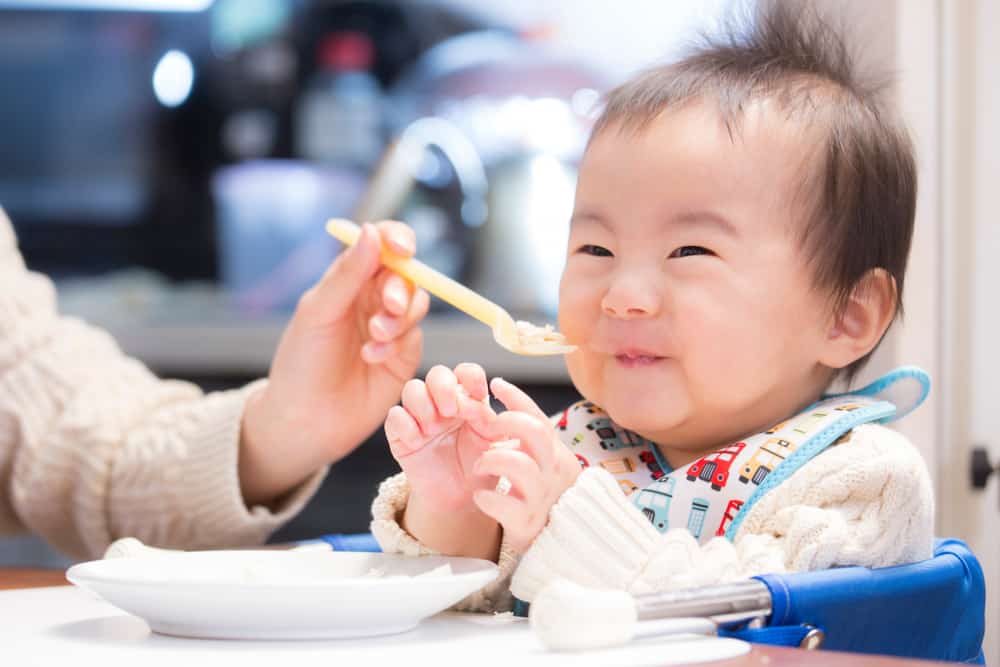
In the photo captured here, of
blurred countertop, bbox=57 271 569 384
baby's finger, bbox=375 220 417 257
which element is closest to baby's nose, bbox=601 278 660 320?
baby's finger, bbox=375 220 417 257

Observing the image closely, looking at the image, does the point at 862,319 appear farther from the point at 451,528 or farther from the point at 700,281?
the point at 451,528

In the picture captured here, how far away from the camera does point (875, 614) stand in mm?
669

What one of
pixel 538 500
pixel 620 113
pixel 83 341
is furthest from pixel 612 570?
pixel 83 341

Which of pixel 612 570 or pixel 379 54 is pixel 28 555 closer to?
pixel 379 54

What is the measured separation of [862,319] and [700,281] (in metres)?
0.15

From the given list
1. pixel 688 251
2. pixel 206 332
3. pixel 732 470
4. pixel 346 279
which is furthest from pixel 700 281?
pixel 206 332

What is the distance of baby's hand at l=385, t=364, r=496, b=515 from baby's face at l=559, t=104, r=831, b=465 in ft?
0.49

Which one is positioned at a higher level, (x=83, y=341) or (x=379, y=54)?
(x=379, y=54)

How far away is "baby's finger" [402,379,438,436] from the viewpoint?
2.36ft

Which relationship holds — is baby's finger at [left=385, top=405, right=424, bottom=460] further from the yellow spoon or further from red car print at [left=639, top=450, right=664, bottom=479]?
red car print at [left=639, top=450, right=664, bottom=479]

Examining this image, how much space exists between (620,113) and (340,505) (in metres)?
1.32

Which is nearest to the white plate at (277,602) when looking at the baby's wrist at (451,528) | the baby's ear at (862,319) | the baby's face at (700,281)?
the baby's wrist at (451,528)

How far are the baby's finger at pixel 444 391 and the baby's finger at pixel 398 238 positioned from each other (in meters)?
0.30

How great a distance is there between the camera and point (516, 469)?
0.68 metres
